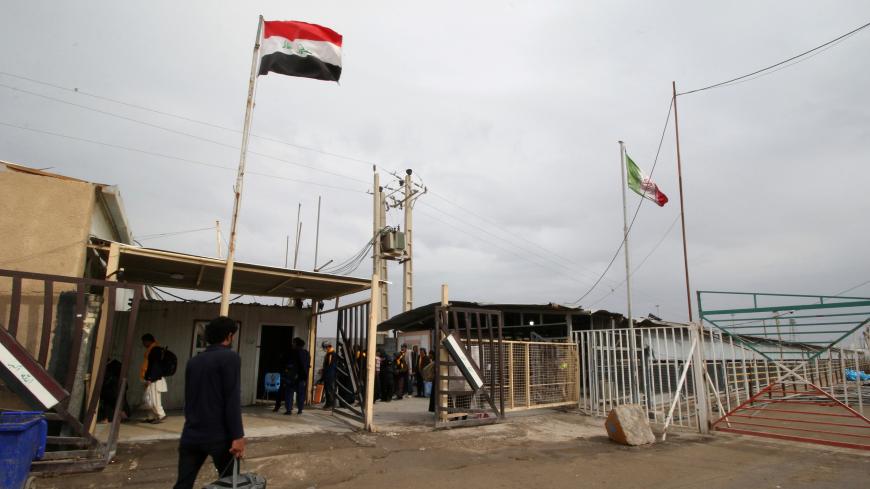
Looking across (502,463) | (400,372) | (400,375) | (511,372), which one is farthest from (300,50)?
(400,375)

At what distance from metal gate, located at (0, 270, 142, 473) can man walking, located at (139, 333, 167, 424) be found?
7.76 feet

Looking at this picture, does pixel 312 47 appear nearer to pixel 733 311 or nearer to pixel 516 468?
pixel 516 468

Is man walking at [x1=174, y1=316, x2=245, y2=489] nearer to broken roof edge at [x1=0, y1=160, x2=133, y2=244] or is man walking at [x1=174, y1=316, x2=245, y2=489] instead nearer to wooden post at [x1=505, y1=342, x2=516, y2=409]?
broken roof edge at [x1=0, y1=160, x2=133, y2=244]

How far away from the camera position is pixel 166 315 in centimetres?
1222

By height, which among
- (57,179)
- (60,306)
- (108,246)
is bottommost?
(60,306)

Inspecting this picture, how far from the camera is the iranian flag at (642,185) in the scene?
1595 centimetres

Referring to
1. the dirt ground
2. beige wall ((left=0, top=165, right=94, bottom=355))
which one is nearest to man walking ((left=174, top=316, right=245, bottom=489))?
the dirt ground

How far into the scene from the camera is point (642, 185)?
53.9 feet

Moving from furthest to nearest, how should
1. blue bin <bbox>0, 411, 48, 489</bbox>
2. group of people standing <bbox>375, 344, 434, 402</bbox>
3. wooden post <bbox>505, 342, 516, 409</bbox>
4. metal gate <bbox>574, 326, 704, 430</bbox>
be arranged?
group of people standing <bbox>375, 344, 434, 402</bbox> < wooden post <bbox>505, 342, 516, 409</bbox> < metal gate <bbox>574, 326, 704, 430</bbox> < blue bin <bbox>0, 411, 48, 489</bbox>

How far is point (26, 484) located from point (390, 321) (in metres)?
11.8

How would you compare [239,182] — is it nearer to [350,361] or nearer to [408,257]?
[350,361]

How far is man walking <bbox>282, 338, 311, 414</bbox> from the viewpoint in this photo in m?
10.8

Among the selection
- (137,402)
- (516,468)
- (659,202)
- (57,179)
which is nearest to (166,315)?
(137,402)

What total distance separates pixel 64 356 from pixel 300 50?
19.9ft
